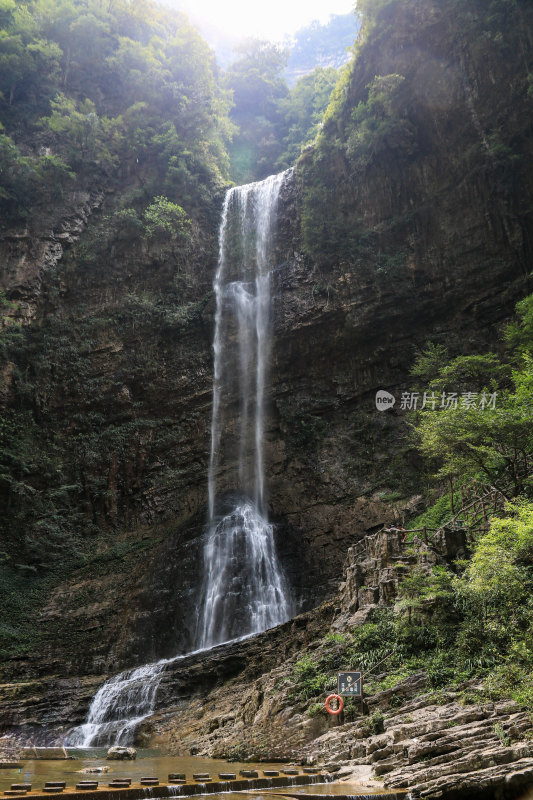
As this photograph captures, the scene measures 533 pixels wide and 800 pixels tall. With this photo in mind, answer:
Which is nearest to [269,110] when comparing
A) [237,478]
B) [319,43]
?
[237,478]

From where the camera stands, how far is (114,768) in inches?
346

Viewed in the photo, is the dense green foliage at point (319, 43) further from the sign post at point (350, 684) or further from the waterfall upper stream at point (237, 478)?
the sign post at point (350, 684)

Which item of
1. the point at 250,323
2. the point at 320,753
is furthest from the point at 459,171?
the point at 320,753

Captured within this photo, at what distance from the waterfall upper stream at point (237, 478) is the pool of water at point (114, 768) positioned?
11.2ft

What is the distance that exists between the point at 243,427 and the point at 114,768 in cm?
1657

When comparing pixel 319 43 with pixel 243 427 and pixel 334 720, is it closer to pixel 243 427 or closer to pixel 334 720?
pixel 243 427

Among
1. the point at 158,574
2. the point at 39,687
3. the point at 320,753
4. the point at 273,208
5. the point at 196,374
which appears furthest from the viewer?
the point at 273,208

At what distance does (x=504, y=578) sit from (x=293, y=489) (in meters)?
14.7

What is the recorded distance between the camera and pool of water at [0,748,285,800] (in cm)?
731

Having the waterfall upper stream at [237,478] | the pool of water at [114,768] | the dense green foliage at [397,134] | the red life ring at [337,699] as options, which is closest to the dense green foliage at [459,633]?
the red life ring at [337,699]

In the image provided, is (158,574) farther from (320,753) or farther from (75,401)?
(320,753)

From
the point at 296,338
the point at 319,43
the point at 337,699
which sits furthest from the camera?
the point at 319,43

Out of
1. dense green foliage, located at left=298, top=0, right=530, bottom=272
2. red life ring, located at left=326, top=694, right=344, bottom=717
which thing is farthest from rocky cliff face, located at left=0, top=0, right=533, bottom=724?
red life ring, located at left=326, top=694, right=344, bottom=717

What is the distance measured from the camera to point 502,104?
21078 millimetres
